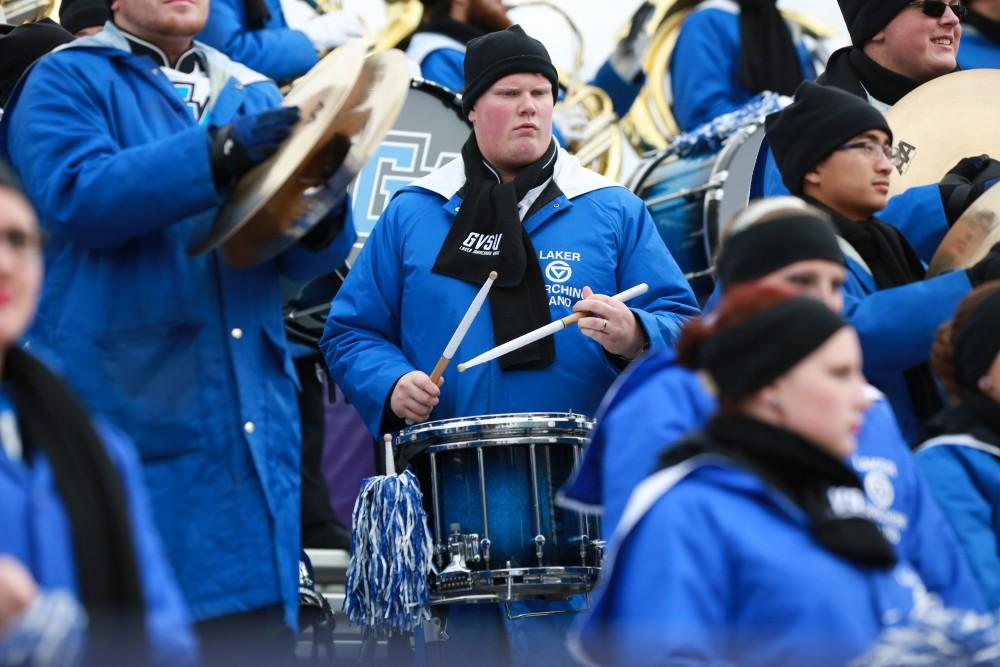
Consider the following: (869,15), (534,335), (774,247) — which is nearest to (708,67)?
(869,15)

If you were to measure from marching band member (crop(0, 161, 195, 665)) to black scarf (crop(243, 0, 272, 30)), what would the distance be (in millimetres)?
4807

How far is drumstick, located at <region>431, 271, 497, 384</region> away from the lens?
17.5ft

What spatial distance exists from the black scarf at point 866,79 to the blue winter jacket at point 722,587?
3.05m

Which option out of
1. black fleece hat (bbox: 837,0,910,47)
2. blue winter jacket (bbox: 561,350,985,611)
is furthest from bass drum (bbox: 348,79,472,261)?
blue winter jacket (bbox: 561,350,985,611)

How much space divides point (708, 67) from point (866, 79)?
3.17 metres

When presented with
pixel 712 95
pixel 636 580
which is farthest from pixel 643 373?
pixel 712 95

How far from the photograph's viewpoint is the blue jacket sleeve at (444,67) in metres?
8.21

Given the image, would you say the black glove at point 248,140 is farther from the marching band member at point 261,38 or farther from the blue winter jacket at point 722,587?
the marching band member at point 261,38

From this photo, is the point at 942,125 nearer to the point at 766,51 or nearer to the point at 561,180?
the point at 561,180

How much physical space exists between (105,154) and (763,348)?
193cm

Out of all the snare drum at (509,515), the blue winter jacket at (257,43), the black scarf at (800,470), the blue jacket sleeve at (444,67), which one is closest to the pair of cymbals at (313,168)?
the snare drum at (509,515)

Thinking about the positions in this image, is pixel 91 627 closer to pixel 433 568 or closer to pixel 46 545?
pixel 46 545

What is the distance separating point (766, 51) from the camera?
9.54 metres

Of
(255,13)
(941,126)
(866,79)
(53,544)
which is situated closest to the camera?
(53,544)
